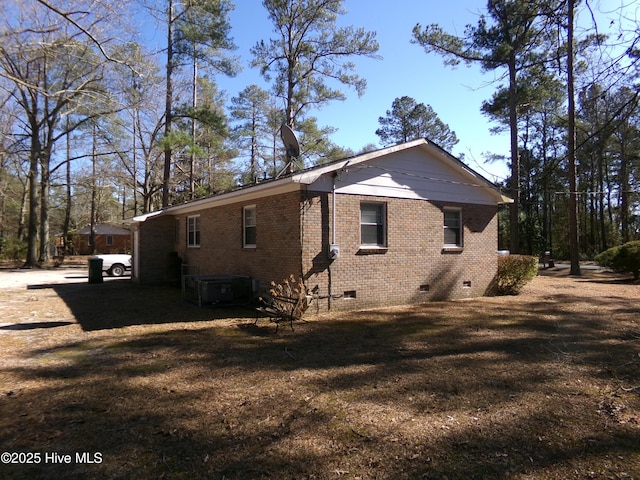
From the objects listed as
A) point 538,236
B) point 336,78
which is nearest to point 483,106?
point 336,78

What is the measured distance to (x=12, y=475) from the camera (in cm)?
301

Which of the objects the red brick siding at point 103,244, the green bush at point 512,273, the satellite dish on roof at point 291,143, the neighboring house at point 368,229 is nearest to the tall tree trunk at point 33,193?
the neighboring house at point 368,229

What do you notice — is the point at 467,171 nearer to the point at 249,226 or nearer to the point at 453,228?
the point at 453,228

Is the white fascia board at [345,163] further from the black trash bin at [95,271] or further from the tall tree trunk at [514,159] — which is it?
the black trash bin at [95,271]

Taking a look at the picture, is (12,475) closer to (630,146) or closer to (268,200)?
(268,200)

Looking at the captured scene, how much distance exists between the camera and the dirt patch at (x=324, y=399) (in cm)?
319

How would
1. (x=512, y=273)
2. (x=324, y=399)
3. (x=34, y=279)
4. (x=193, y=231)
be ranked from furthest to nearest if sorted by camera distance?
(x=34, y=279)
(x=193, y=231)
(x=512, y=273)
(x=324, y=399)

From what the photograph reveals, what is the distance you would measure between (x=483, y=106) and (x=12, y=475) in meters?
25.6

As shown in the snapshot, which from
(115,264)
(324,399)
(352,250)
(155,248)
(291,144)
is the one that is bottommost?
(324,399)

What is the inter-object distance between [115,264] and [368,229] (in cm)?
1590

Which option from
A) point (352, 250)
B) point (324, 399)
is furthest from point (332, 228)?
point (324, 399)

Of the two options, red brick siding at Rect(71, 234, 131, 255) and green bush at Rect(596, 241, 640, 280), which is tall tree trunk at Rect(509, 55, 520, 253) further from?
red brick siding at Rect(71, 234, 131, 255)

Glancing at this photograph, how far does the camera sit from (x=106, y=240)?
5056 cm

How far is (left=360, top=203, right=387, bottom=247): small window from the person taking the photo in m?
10.2
